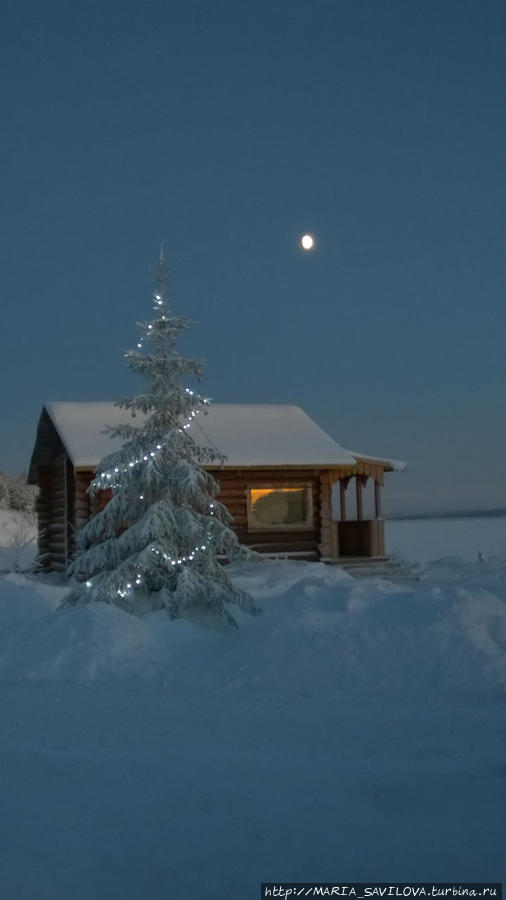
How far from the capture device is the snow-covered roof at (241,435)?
19.8 m

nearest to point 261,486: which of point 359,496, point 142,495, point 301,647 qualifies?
point 359,496

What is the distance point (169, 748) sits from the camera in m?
5.86

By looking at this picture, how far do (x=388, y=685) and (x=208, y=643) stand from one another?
101 inches

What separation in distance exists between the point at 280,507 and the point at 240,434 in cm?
252

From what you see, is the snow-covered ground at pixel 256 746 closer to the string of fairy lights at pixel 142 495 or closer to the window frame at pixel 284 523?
the string of fairy lights at pixel 142 495

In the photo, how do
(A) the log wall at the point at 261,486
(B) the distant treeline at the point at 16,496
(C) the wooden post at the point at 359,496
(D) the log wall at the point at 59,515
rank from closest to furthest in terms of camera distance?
1. (A) the log wall at the point at 261,486
2. (D) the log wall at the point at 59,515
3. (C) the wooden post at the point at 359,496
4. (B) the distant treeline at the point at 16,496

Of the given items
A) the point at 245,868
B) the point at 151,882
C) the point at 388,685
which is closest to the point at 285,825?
the point at 245,868

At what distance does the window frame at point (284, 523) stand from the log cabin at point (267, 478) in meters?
0.03

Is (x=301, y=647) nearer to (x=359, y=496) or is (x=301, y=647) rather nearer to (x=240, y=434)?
(x=240, y=434)

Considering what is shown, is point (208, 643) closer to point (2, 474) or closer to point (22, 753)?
point (22, 753)

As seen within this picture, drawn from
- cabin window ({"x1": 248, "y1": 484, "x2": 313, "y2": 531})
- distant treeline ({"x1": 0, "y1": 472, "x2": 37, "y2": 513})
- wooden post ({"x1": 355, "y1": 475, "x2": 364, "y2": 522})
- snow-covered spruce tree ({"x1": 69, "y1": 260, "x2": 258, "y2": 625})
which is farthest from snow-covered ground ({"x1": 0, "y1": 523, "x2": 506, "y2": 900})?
distant treeline ({"x1": 0, "y1": 472, "x2": 37, "y2": 513})

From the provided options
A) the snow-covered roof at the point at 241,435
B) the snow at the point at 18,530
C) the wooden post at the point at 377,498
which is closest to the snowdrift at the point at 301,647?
the snow-covered roof at the point at 241,435

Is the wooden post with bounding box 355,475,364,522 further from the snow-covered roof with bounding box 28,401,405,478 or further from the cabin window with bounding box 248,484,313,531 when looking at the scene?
the cabin window with bounding box 248,484,313,531

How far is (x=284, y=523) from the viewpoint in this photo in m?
21.5
